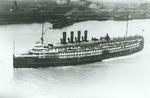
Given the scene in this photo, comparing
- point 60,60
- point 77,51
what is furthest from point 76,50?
point 60,60

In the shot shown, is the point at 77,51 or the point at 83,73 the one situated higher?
the point at 77,51

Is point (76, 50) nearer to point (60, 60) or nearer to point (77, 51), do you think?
point (77, 51)

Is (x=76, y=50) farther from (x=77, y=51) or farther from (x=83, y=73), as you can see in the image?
(x=83, y=73)

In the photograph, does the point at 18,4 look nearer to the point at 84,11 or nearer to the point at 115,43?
the point at 84,11
